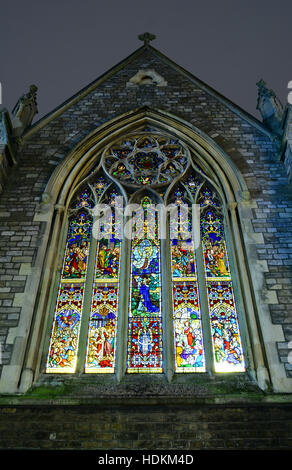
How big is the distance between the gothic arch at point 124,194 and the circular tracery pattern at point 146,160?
0.21 metres

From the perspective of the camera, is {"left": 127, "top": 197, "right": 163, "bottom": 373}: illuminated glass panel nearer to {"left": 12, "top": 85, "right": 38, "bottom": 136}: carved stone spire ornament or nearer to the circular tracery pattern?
the circular tracery pattern

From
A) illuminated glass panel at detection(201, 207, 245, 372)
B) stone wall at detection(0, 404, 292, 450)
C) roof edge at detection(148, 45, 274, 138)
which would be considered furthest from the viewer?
roof edge at detection(148, 45, 274, 138)

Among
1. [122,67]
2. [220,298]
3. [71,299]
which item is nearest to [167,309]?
[220,298]

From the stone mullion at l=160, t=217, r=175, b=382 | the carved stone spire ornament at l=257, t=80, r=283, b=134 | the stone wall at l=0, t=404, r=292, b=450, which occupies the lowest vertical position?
the stone wall at l=0, t=404, r=292, b=450

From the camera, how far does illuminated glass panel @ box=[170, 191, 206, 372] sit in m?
5.52

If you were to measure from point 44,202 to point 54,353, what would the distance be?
266 cm

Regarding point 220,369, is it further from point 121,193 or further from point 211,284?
point 121,193

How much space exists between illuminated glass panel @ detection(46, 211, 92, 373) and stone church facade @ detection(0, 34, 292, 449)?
133 millimetres

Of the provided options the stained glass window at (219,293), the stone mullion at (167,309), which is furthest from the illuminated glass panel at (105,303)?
the stained glass window at (219,293)

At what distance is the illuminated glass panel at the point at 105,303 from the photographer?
5.55 m

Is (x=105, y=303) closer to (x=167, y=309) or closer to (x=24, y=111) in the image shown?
(x=167, y=309)

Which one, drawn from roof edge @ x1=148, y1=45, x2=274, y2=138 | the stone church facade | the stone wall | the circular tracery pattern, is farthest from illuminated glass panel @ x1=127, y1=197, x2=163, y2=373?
roof edge @ x1=148, y1=45, x2=274, y2=138

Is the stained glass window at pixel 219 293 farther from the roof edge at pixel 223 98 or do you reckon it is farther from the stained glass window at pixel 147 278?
the roof edge at pixel 223 98
